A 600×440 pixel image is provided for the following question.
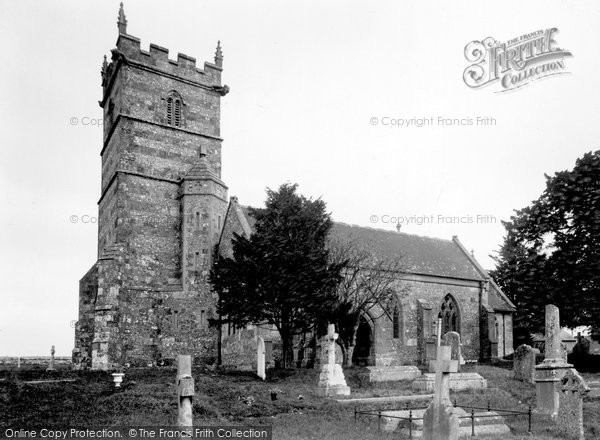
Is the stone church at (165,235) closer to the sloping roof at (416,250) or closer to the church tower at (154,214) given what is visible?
the church tower at (154,214)

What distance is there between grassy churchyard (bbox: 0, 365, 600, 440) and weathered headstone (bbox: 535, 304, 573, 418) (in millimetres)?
908

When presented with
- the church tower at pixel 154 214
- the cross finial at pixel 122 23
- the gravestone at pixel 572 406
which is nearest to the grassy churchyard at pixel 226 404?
the gravestone at pixel 572 406

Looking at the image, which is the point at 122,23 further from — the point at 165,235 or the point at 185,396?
the point at 185,396

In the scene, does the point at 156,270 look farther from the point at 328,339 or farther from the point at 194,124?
the point at 328,339

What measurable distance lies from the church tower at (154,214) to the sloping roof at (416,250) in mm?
9144

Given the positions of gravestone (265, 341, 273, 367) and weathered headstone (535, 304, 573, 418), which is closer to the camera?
weathered headstone (535, 304, 573, 418)

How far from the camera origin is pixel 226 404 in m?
17.1

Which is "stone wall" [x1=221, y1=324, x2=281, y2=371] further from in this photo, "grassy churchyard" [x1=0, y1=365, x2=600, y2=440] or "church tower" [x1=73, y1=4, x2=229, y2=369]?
"grassy churchyard" [x1=0, y1=365, x2=600, y2=440]

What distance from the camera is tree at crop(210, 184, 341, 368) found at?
2608 cm

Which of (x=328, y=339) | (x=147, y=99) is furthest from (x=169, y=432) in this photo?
(x=147, y=99)

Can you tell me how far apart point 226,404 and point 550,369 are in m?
10.0

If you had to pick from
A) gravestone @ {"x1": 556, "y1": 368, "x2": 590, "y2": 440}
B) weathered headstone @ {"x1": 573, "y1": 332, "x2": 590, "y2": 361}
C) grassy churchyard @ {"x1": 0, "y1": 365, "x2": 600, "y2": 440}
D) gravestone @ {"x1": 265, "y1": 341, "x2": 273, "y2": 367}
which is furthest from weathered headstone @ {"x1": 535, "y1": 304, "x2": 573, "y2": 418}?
weathered headstone @ {"x1": 573, "y1": 332, "x2": 590, "y2": 361}

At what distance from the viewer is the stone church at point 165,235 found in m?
29.8

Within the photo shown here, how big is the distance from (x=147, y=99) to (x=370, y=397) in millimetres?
20644
